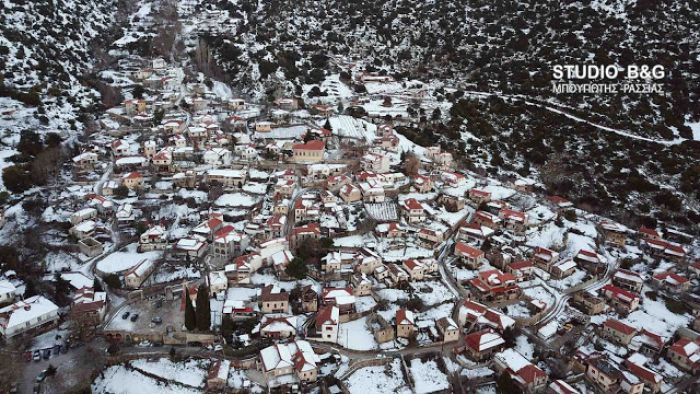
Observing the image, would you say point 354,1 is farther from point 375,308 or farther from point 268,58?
point 375,308

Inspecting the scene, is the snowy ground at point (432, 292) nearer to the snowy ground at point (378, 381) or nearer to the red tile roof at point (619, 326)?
the snowy ground at point (378, 381)

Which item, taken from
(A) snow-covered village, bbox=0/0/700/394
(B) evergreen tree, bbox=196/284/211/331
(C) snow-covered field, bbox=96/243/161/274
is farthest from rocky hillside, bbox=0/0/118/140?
(B) evergreen tree, bbox=196/284/211/331

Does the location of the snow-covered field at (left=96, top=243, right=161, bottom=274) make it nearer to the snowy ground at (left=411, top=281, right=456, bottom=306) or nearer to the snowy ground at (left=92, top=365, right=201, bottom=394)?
the snowy ground at (left=92, top=365, right=201, bottom=394)

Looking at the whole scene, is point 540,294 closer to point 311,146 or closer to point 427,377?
point 427,377

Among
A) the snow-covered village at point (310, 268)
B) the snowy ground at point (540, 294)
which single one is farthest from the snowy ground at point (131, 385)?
the snowy ground at point (540, 294)

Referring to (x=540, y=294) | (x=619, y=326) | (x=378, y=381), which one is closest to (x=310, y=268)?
(x=378, y=381)
